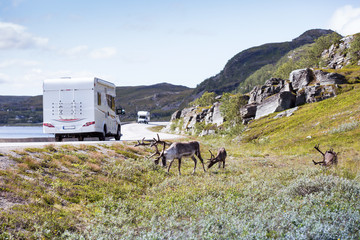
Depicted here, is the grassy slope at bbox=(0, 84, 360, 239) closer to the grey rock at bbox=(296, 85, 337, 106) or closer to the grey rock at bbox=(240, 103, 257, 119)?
the grey rock at bbox=(296, 85, 337, 106)

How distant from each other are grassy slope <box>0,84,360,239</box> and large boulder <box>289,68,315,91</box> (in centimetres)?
5730

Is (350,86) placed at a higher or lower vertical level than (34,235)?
higher

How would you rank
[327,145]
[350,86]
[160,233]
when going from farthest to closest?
[350,86] → [327,145] → [160,233]

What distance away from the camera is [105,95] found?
26.1 metres

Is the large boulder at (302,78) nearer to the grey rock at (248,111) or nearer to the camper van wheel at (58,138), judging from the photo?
the grey rock at (248,111)

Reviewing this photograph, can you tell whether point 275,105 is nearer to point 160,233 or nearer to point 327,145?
point 327,145

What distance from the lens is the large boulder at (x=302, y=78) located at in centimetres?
6962

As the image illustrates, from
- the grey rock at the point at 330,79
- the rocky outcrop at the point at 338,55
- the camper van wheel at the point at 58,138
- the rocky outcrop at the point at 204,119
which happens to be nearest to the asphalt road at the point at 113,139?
the camper van wheel at the point at 58,138

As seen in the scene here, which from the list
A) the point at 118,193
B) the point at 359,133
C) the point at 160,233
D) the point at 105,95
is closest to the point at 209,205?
the point at 160,233

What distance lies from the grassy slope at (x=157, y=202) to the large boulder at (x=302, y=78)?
5730 centimetres

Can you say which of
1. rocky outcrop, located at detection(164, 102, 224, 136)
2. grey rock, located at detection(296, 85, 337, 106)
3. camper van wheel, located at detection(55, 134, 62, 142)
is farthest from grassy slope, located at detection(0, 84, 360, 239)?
rocky outcrop, located at detection(164, 102, 224, 136)

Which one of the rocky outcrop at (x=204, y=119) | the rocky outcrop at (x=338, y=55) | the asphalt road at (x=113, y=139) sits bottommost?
the asphalt road at (x=113, y=139)

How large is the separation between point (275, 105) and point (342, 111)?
24.3m

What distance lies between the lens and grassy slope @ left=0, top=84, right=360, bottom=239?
7.29 m
